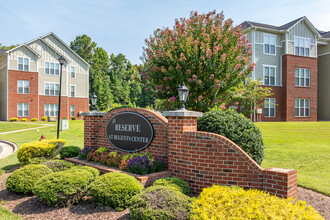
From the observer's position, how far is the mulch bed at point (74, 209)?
4.60 meters

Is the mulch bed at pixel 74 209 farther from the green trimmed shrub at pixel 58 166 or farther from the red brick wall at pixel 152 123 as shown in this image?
the red brick wall at pixel 152 123

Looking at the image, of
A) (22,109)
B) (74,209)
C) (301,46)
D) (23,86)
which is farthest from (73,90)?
(74,209)

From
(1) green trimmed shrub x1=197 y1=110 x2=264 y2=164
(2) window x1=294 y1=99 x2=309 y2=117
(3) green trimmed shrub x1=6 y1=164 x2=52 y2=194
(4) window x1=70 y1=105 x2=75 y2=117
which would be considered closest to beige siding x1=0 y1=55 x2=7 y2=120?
(4) window x1=70 y1=105 x2=75 y2=117

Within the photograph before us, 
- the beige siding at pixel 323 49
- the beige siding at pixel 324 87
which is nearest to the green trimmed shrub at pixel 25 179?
the beige siding at pixel 324 87

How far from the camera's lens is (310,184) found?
20.4ft

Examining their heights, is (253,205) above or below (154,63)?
below

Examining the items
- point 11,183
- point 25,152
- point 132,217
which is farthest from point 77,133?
point 132,217

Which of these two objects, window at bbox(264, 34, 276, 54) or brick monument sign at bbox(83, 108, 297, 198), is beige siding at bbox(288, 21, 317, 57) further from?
brick monument sign at bbox(83, 108, 297, 198)

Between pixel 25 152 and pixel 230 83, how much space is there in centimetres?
776

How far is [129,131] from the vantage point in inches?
292

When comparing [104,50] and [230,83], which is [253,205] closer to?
[230,83]

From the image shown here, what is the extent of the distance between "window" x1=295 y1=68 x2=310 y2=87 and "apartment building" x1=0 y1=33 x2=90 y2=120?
29.6 meters

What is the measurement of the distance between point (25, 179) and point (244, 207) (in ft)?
16.7

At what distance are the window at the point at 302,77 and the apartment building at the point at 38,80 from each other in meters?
29.6
